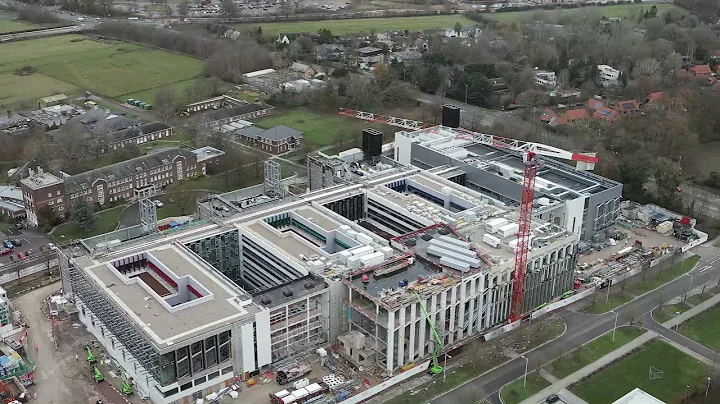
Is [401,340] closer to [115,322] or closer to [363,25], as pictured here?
[115,322]

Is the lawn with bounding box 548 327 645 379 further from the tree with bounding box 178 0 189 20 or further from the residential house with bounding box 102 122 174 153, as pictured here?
the tree with bounding box 178 0 189 20

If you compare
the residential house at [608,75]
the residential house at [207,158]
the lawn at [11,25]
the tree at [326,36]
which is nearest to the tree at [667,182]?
the residential house at [608,75]

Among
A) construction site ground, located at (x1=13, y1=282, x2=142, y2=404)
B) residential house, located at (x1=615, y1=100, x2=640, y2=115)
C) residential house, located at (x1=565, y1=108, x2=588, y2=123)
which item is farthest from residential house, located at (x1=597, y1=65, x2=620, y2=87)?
construction site ground, located at (x1=13, y1=282, x2=142, y2=404)

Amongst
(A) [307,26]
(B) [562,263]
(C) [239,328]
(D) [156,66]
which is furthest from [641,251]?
(A) [307,26]

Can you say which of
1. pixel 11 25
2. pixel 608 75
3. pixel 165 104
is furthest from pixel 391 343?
pixel 11 25

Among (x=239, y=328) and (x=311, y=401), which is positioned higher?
(x=239, y=328)

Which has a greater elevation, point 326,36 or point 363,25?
point 363,25

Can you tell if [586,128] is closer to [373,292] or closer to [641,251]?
[641,251]
